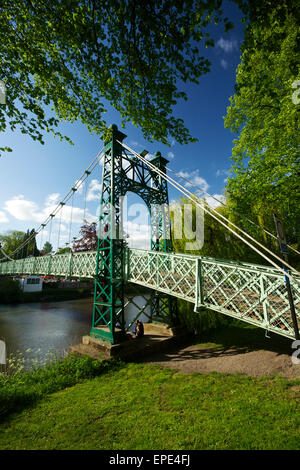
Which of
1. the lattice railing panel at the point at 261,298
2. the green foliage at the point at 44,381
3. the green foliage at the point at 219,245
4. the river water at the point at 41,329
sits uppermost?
the green foliage at the point at 219,245

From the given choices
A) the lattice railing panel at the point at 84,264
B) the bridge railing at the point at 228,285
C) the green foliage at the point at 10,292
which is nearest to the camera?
the bridge railing at the point at 228,285

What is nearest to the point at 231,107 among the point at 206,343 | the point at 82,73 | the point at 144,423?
the point at 82,73

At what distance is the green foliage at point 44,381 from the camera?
4848 mm

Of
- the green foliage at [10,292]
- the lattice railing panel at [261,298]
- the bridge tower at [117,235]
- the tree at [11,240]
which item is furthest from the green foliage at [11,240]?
the lattice railing panel at [261,298]

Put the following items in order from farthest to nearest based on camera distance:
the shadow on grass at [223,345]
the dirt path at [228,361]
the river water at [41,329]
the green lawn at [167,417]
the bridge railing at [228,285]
→ the river water at [41,329], the shadow on grass at [223,345], the dirt path at [228,361], the bridge railing at [228,285], the green lawn at [167,417]

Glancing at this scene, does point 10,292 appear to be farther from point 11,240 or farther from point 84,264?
point 11,240

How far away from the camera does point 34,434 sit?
3637 mm

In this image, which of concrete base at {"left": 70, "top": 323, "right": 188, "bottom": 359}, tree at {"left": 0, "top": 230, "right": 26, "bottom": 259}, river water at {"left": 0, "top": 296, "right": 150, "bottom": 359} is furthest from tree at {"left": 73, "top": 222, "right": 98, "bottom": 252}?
tree at {"left": 0, "top": 230, "right": 26, "bottom": 259}

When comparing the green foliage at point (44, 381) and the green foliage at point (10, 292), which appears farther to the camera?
the green foliage at point (10, 292)

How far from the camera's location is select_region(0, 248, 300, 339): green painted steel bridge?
4.80 meters

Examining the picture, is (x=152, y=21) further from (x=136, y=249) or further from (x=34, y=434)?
(x=34, y=434)

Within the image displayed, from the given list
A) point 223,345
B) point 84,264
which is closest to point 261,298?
point 223,345

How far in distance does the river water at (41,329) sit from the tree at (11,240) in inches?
1114

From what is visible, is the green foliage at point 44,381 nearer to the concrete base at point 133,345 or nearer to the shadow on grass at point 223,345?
the concrete base at point 133,345
